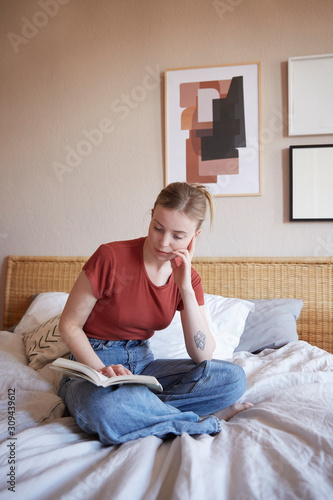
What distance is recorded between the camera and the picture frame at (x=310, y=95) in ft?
7.72

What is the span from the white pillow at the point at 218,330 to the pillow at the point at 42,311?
0.58 meters

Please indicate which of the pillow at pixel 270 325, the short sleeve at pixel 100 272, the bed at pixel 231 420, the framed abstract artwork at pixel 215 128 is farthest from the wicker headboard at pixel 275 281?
the short sleeve at pixel 100 272

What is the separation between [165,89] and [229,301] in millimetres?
→ 1249

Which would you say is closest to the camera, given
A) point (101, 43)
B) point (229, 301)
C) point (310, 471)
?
point (310, 471)

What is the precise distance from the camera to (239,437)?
114 cm

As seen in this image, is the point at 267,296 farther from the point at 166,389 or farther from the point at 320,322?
the point at 166,389

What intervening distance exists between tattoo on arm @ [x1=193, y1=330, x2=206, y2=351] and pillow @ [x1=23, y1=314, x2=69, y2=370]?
1.92ft

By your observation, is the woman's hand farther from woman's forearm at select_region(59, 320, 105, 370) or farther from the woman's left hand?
the woman's left hand

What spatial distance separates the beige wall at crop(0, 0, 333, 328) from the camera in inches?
95.7

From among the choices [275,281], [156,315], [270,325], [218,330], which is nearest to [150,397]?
[156,315]

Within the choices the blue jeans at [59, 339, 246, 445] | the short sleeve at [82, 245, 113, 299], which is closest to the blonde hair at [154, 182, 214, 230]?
the short sleeve at [82, 245, 113, 299]

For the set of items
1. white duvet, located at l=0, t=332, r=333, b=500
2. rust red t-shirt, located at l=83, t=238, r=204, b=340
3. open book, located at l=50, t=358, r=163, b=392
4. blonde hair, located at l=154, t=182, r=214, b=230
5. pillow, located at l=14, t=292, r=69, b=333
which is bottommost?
white duvet, located at l=0, t=332, r=333, b=500

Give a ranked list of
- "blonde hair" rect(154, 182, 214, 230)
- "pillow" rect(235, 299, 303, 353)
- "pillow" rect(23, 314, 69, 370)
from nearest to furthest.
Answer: "blonde hair" rect(154, 182, 214, 230)
"pillow" rect(23, 314, 69, 370)
"pillow" rect(235, 299, 303, 353)

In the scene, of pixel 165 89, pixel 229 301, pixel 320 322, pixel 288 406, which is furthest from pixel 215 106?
pixel 288 406
